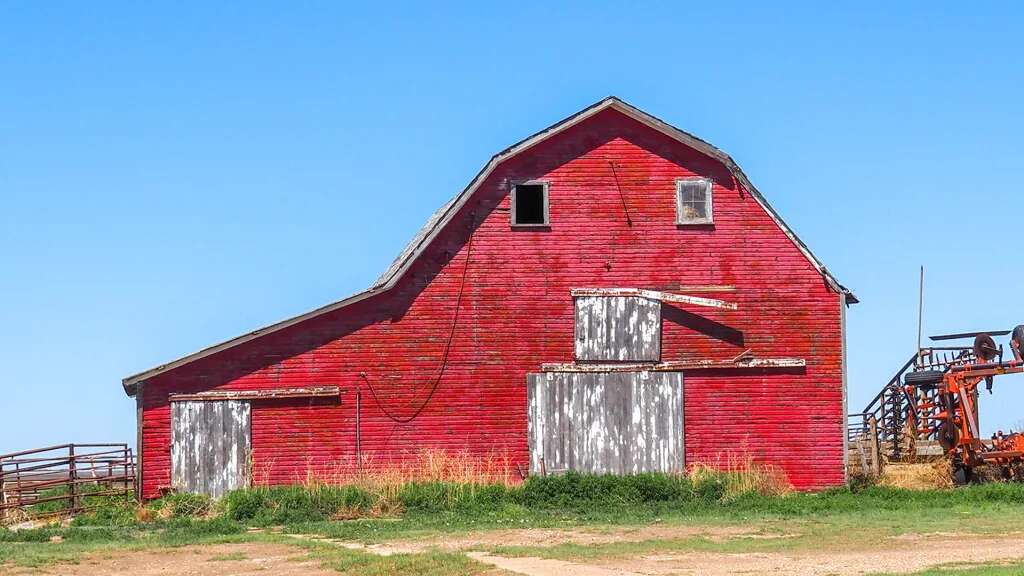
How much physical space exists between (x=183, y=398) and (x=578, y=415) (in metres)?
8.59

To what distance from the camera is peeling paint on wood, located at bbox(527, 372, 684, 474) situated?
3123cm

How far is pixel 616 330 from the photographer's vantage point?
104 ft

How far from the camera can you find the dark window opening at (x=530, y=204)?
31797mm

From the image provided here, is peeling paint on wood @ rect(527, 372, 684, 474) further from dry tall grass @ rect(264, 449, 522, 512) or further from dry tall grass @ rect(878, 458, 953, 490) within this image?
dry tall grass @ rect(878, 458, 953, 490)

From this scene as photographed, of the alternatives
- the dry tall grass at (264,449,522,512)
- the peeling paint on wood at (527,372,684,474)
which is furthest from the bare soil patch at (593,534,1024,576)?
the dry tall grass at (264,449,522,512)

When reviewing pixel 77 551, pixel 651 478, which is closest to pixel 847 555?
pixel 651 478

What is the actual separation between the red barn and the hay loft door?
53 millimetres

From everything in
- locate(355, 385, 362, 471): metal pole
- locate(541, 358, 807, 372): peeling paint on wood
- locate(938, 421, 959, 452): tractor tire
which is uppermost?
locate(541, 358, 807, 372): peeling paint on wood

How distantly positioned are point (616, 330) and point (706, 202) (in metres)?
3.59

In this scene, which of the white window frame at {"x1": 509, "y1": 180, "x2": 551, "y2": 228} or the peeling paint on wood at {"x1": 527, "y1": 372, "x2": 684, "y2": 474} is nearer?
the peeling paint on wood at {"x1": 527, "y1": 372, "x2": 684, "y2": 474}

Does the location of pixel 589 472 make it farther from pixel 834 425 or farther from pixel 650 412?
pixel 834 425

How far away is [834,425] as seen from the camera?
31.6 m

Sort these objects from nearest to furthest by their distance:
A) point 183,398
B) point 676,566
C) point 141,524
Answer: point 676,566 → point 141,524 → point 183,398

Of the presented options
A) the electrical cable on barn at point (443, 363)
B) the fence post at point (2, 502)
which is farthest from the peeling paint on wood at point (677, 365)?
the fence post at point (2, 502)
